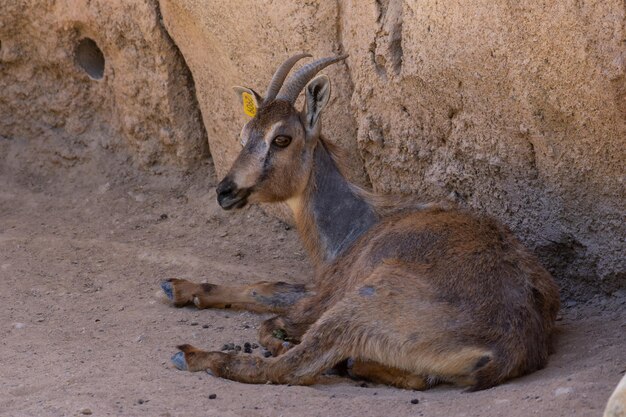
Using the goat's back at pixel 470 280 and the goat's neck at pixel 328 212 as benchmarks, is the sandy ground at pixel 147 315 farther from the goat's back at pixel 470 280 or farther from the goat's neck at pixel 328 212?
the goat's neck at pixel 328 212

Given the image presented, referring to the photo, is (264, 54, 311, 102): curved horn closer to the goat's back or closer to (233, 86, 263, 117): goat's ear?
(233, 86, 263, 117): goat's ear

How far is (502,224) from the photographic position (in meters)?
7.47

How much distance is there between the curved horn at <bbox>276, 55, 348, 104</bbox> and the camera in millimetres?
7984

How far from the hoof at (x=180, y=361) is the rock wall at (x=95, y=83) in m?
3.92

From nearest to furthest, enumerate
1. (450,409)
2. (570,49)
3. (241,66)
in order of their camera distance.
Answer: (450,409) < (570,49) < (241,66)

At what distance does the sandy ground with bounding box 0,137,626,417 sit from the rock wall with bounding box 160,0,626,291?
2.26 ft

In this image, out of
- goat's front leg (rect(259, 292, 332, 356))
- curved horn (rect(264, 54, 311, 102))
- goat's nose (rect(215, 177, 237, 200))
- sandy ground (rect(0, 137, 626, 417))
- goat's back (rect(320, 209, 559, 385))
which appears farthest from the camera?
curved horn (rect(264, 54, 311, 102))

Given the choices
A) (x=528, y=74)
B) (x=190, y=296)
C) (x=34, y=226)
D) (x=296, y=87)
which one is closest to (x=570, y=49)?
(x=528, y=74)

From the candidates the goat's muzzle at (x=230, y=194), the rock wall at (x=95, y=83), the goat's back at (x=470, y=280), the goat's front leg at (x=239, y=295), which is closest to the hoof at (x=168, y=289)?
the goat's front leg at (x=239, y=295)

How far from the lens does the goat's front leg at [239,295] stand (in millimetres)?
8109

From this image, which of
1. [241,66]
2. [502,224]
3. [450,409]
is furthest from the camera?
[241,66]

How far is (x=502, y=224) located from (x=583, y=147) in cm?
74

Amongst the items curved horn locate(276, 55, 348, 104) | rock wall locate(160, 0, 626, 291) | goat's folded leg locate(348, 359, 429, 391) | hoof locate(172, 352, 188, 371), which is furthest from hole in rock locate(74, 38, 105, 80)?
goat's folded leg locate(348, 359, 429, 391)

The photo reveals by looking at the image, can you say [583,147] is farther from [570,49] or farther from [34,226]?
[34,226]
